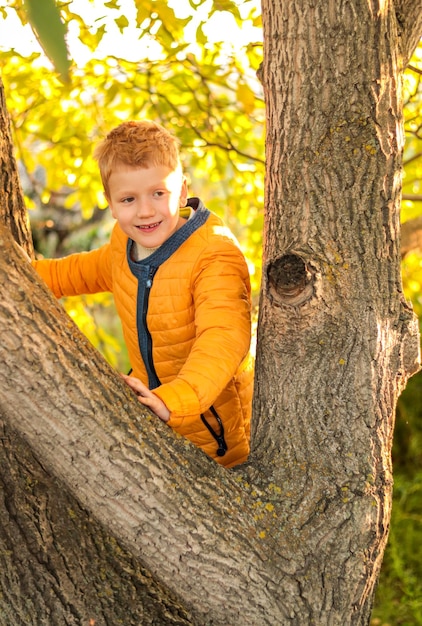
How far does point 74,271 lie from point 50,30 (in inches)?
82.0

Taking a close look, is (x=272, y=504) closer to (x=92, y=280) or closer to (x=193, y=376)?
(x=193, y=376)

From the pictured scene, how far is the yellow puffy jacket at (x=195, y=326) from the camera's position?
1970 mm

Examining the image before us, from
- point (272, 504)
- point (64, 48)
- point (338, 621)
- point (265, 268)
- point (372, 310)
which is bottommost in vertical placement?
point (338, 621)

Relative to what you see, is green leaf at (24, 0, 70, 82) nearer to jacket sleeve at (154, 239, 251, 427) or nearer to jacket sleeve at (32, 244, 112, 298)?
jacket sleeve at (154, 239, 251, 427)

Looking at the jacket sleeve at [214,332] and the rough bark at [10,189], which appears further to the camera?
the rough bark at [10,189]

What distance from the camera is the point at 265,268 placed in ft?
6.79

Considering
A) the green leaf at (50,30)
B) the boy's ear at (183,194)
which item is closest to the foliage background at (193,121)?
the boy's ear at (183,194)

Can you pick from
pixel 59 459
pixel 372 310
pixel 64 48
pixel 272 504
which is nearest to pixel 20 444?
pixel 59 459

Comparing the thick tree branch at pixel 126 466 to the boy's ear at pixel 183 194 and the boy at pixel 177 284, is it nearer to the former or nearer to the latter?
the boy at pixel 177 284

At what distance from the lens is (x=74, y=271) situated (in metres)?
2.65

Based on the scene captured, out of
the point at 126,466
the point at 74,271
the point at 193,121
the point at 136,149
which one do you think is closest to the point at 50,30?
the point at 126,466

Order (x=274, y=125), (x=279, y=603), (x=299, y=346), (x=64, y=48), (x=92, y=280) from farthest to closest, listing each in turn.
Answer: (x=92, y=280), (x=274, y=125), (x=299, y=346), (x=279, y=603), (x=64, y=48)

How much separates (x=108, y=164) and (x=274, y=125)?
1.63ft

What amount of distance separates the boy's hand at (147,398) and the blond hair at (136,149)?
0.67 m
